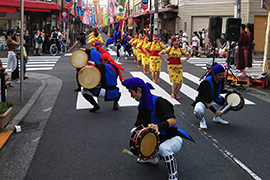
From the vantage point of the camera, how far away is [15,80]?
37.9 feet

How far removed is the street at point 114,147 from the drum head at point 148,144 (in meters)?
0.82

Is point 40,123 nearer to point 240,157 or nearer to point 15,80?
Answer: point 240,157

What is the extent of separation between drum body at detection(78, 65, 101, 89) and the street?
0.81 metres

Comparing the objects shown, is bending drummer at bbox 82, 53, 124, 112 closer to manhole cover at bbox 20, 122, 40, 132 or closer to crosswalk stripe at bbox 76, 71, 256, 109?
crosswalk stripe at bbox 76, 71, 256, 109

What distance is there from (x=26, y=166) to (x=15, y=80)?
7.74 metres

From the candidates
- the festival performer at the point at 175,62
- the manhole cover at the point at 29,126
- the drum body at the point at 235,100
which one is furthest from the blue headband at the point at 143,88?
the festival performer at the point at 175,62

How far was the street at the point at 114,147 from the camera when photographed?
14.2 ft

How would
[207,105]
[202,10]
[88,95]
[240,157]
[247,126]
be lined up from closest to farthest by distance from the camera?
1. [240,157]
2. [207,105]
3. [247,126]
4. [88,95]
5. [202,10]

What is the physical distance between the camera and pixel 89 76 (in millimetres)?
6812

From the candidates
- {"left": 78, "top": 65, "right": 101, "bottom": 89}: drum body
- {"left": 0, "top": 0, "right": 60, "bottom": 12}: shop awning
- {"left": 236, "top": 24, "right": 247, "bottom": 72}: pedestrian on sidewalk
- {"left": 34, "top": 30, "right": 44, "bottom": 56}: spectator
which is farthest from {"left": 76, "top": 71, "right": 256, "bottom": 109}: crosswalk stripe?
{"left": 0, "top": 0, "right": 60, "bottom": 12}: shop awning

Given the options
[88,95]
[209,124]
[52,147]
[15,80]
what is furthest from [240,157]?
[15,80]

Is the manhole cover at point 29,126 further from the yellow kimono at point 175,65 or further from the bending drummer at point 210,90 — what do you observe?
the yellow kimono at point 175,65

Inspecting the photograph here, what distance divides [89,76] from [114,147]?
83.1 inches

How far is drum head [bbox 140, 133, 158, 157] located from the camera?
342 centimetres
